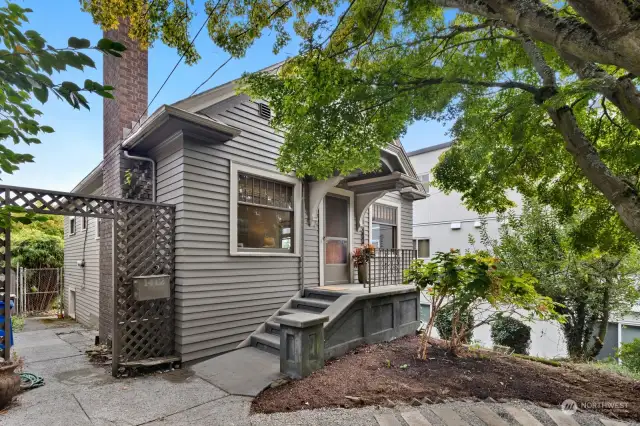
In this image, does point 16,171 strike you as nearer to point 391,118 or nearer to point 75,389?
point 75,389

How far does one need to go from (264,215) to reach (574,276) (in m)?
7.93

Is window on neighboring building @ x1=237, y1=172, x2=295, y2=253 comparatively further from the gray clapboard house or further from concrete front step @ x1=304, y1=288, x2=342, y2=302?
concrete front step @ x1=304, y1=288, x2=342, y2=302

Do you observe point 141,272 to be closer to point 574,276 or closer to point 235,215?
point 235,215

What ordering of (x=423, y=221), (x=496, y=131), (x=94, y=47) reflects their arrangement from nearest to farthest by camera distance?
(x=94, y=47) → (x=496, y=131) → (x=423, y=221)

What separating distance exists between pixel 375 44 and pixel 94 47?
185 inches

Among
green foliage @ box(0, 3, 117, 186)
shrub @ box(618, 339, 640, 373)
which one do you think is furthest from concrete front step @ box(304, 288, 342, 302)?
shrub @ box(618, 339, 640, 373)

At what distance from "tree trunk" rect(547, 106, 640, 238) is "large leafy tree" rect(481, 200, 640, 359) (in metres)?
5.22

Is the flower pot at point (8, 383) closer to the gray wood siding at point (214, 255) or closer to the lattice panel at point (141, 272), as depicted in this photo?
the lattice panel at point (141, 272)

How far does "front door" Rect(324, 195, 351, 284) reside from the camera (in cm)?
780

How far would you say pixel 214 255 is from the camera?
5.57 metres

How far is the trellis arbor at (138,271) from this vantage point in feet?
15.9

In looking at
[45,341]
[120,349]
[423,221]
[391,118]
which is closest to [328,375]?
[120,349]

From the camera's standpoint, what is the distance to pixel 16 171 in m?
1.65

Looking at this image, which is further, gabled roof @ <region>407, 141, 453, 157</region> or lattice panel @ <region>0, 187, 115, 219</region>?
gabled roof @ <region>407, 141, 453, 157</region>
